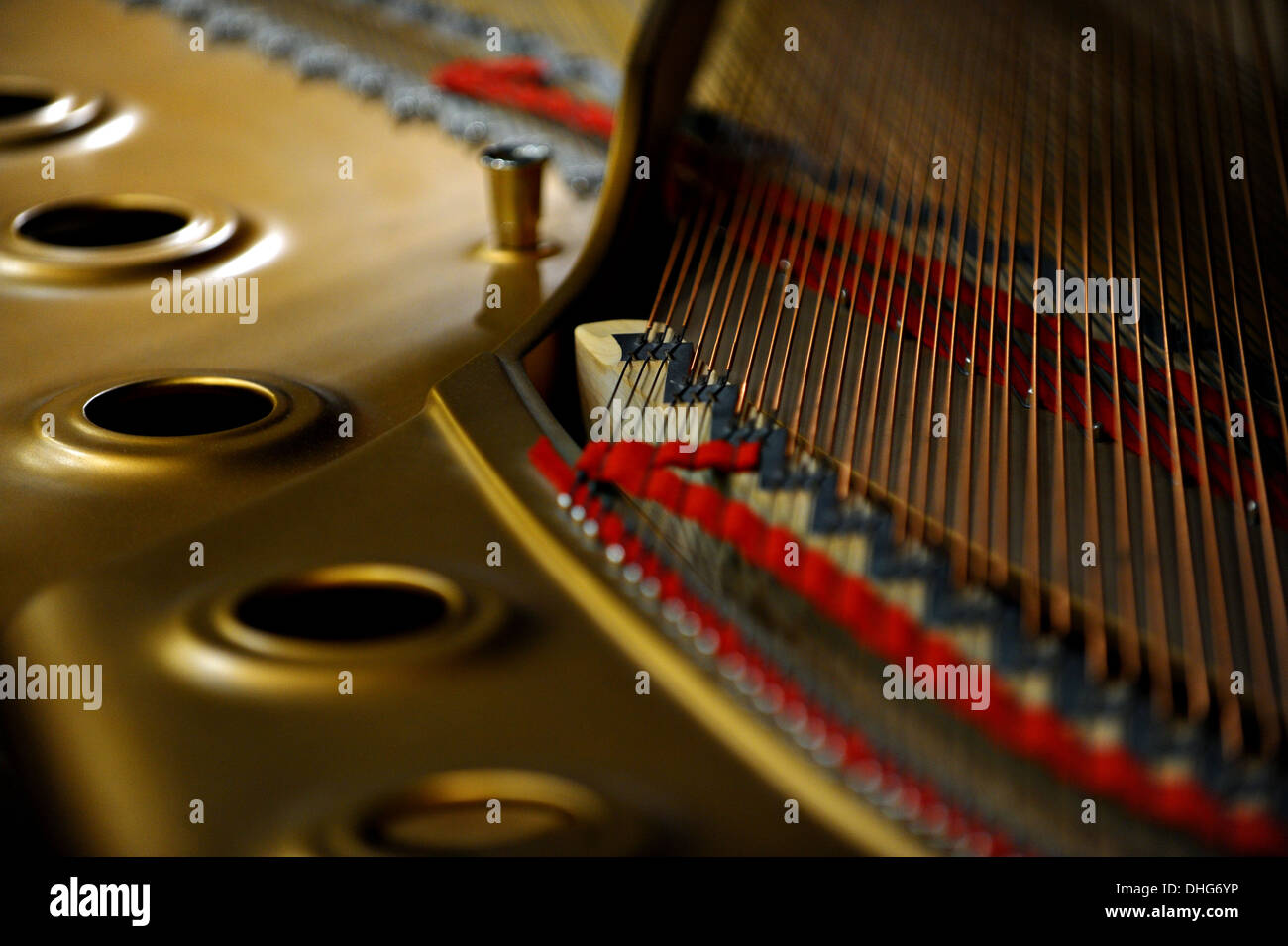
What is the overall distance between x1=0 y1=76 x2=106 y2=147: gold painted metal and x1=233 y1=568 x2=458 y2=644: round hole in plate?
162 cm

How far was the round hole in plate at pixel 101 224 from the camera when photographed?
7.39 ft

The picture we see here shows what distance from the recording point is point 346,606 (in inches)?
52.3

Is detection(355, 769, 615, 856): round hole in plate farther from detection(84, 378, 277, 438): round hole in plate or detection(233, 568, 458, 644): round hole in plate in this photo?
detection(84, 378, 277, 438): round hole in plate

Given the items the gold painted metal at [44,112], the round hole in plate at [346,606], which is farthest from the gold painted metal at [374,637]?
the gold painted metal at [44,112]

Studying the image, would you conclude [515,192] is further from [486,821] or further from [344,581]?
[486,821]

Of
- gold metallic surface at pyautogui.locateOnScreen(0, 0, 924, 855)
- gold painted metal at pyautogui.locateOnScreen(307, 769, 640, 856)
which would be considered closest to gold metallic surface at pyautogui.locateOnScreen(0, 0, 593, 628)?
gold metallic surface at pyautogui.locateOnScreen(0, 0, 924, 855)

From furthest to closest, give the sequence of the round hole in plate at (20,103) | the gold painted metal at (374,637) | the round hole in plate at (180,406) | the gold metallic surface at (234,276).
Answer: the round hole in plate at (20,103)
the round hole in plate at (180,406)
the gold metallic surface at (234,276)
the gold painted metal at (374,637)

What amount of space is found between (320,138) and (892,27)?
1130 mm

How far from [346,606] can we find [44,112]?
5.75ft

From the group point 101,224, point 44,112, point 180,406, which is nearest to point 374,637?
point 180,406

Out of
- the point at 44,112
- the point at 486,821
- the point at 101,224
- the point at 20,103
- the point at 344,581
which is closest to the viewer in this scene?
the point at 486,821

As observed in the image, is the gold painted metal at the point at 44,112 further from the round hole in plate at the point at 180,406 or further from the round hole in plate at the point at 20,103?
the round hole in plate at the point at 180,406

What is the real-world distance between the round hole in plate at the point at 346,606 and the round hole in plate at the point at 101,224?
114cm
